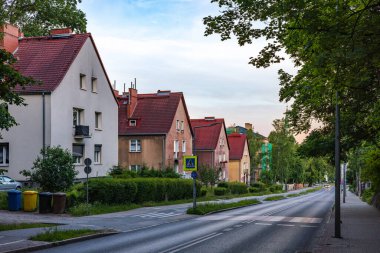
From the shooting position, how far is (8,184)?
105ft

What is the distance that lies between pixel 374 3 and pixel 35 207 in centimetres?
1967

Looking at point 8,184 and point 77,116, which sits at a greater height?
point 77,116

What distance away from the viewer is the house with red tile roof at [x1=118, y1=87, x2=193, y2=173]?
2094 inches

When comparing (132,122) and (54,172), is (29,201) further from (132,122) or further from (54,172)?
(132,122)

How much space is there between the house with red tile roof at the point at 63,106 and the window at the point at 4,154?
7 cm

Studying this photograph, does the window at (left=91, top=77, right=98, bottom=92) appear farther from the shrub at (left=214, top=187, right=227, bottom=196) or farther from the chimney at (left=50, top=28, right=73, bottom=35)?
the shrub at (left=214, top=187, right=227, bottom=196)

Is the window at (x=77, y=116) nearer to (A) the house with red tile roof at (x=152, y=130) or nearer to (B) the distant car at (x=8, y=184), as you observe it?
(B) the distant car at (x=8, y=184)

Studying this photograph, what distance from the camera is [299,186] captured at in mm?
132500

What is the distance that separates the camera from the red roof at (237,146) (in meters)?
84.2

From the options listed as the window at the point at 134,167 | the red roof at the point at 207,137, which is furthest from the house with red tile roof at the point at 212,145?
the window at the point at 134,167

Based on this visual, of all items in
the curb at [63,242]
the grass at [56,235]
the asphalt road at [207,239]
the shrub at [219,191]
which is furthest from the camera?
the shrub at [219,191]

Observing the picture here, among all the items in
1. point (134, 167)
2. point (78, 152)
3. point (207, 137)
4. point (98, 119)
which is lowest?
point (134, 167)

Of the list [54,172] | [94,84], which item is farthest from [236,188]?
[54,172]

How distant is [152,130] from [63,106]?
1909 centimetres
